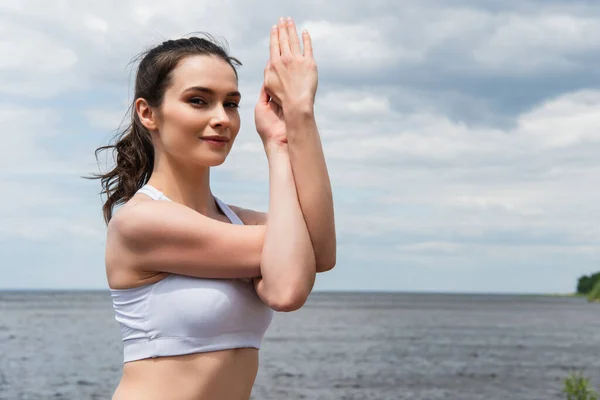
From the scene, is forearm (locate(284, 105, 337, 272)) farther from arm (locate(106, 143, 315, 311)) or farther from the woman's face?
the woman's face

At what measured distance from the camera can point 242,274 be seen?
288 centimetres

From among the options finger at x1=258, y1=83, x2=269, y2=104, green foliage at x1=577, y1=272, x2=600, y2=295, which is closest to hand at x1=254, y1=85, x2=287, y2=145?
finger at x1=258, y1=83, x2=269, y2=104

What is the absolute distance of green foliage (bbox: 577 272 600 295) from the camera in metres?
152

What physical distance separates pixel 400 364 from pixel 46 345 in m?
22.3

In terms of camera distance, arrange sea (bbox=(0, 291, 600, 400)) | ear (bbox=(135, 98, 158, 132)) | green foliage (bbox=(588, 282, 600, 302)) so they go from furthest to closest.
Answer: green foliage (bbox=(588, 282, 600, 302))
sea (bbox=(0, 291, 600, 400))
ear (bbox=(135, 98, 158, 132))

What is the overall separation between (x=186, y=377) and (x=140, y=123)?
0.99 meters

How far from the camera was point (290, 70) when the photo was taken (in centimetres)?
290

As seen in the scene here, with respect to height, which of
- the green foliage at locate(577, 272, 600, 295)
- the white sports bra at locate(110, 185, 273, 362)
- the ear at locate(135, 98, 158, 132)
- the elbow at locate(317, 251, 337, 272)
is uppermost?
the green foliage at locate(577, 272, 600, 295)

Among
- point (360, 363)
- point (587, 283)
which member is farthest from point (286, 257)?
point (587, 283)

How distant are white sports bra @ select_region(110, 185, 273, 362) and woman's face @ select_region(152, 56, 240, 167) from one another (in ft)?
0.75

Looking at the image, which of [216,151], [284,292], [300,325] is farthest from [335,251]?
[300,325]

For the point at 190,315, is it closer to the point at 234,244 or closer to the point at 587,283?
the point at 234,244

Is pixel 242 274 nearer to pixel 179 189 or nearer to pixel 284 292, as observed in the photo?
pixel 284 292

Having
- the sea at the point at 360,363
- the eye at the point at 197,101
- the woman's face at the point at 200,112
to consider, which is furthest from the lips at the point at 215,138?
the sea at the point at 360,363
